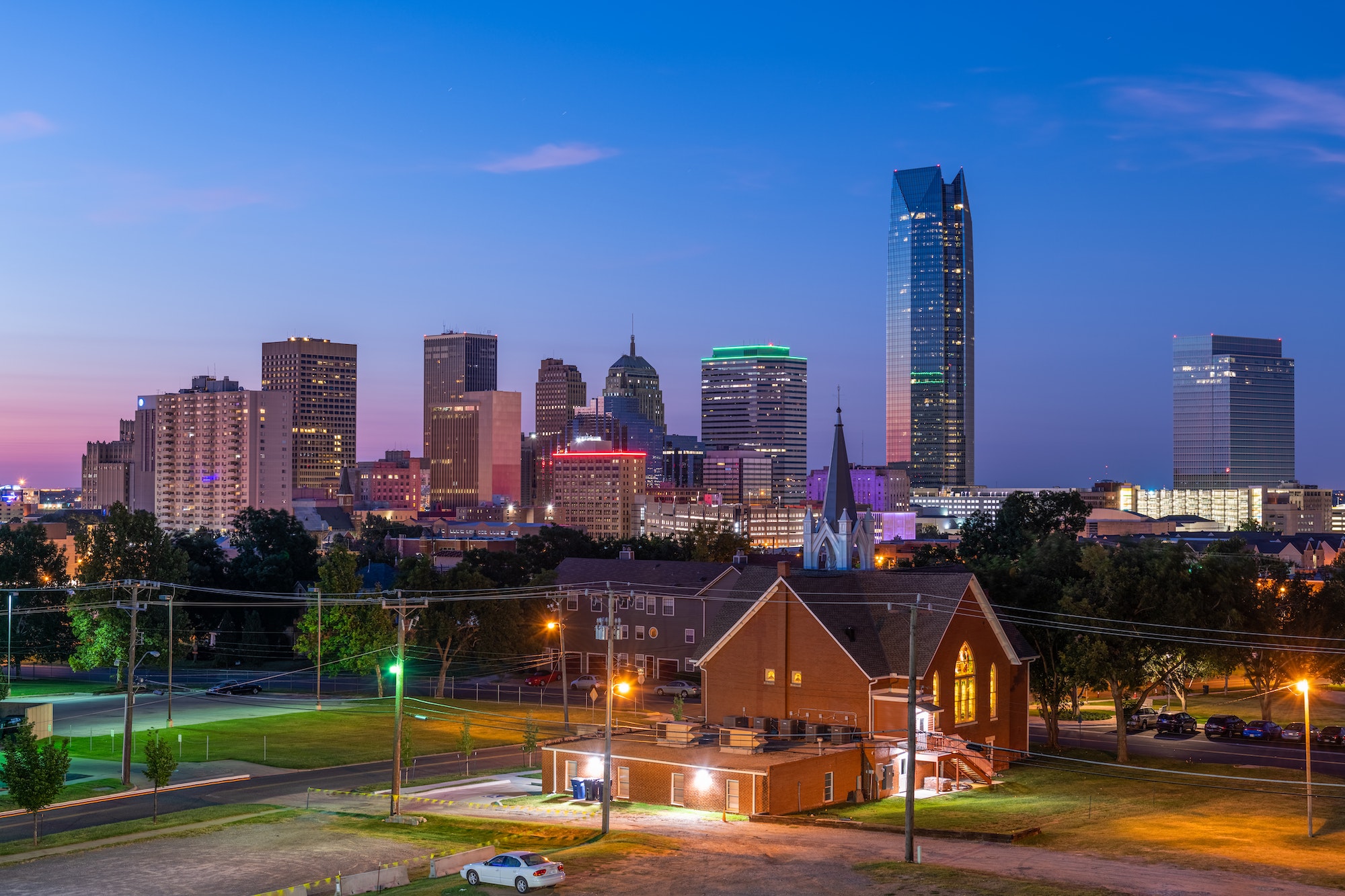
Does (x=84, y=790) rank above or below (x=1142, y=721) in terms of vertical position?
above

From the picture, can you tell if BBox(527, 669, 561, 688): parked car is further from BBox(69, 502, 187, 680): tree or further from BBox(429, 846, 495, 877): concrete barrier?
BBox(429, 846, 495, 877): concrete barrier

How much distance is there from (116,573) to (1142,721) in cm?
7571

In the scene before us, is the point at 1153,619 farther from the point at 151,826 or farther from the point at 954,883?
the point at 151,826

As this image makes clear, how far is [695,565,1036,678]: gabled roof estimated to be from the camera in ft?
201

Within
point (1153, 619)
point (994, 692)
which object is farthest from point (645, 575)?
point (1153, 619)

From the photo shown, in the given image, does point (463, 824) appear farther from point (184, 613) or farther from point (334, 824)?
point (184, 613)

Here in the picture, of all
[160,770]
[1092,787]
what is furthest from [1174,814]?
[160,770]

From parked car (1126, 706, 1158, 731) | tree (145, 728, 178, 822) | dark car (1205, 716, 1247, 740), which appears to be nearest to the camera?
tree (145, 728, 178, 822)

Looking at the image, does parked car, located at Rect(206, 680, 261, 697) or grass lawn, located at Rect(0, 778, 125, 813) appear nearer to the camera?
grass lawn, located at Rect(0, 778, 125, 813)

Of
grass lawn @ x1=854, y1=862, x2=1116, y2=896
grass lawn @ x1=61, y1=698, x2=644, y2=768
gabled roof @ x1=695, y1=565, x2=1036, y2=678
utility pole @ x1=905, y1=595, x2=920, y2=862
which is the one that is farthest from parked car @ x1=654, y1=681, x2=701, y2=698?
grass lawn @ x1=854, y1=862, x2=1116, y2=896

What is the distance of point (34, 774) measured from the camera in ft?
151

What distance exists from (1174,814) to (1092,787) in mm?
7994

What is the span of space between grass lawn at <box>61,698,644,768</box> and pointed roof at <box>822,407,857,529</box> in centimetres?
1680

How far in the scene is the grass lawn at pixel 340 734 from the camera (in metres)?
66.4
